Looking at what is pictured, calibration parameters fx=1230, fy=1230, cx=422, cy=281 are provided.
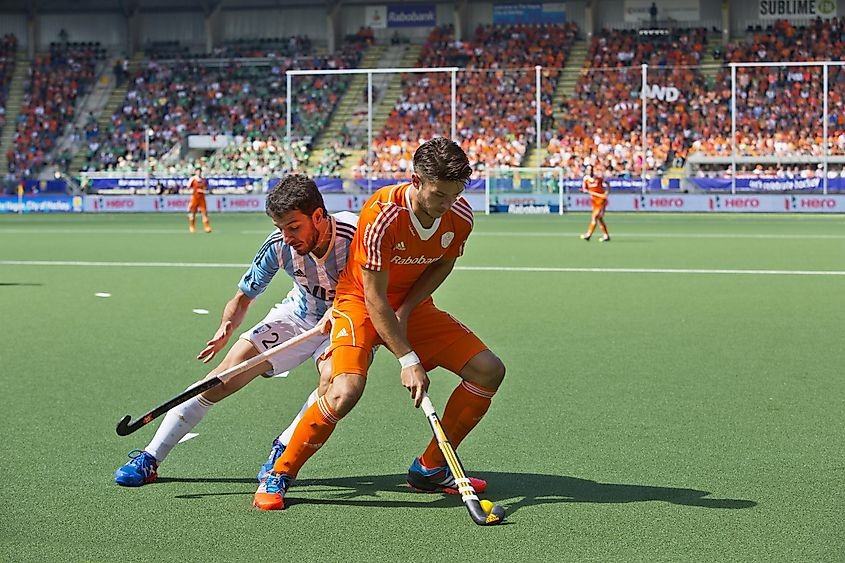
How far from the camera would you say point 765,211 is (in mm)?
40781

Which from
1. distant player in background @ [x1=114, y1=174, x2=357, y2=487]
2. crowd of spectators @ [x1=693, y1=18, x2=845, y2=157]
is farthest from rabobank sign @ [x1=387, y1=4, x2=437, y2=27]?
distant player in background @ [x1=114, y1=174, x2=357, y2=487]

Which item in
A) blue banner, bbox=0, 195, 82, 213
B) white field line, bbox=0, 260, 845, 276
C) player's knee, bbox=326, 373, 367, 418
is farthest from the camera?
blue banner, bbox=0, 195, 82, 213

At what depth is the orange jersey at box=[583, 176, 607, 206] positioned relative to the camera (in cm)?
2827

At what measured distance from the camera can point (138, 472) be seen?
637 centimetres

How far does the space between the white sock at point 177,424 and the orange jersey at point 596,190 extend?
22365mm

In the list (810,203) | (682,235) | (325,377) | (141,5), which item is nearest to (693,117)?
(810,203)

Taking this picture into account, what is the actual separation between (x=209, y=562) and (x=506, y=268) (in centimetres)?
1618

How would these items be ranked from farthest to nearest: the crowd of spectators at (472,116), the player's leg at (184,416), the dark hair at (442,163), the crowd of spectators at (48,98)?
1. the crowd of spectators at (48,98)
2. the crowd of spectators at (472,116)
3. the player's leg at (184,416)
4. the dark hair at (442,163)

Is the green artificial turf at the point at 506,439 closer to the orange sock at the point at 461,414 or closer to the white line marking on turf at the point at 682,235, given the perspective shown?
the orange sock at the point at 461,414

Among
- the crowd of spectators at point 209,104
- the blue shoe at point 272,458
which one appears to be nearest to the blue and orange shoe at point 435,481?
the blue shoe at point 272,458

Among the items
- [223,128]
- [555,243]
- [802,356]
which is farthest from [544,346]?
[223,128]

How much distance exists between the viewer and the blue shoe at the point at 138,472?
6344mm

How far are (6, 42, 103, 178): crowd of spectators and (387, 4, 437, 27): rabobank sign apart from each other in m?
14.6

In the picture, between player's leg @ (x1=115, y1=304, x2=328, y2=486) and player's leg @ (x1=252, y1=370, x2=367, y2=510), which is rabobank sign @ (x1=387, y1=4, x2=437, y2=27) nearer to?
player's leg @ (x1=115, y1=304, x2=328, y2=486)
